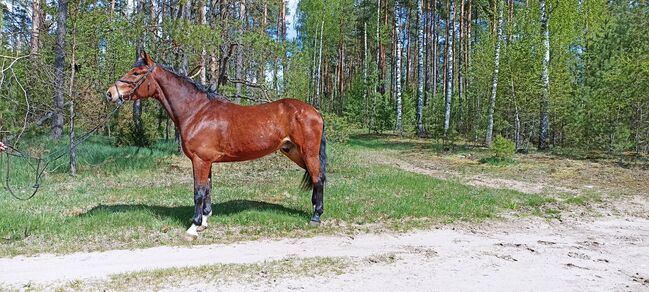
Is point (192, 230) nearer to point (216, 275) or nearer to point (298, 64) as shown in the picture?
point (216, 275)

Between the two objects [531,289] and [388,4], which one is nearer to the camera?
[531,289]

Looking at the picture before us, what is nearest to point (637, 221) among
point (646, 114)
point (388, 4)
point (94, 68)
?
point (646, 114)

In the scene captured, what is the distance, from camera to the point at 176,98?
6758 mm

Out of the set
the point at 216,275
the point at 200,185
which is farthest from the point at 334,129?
the point at 216,275

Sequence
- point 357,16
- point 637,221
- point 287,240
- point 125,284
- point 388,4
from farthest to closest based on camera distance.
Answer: point 357,16 < point 388,4 < point 637,221 < point 287,240 < point 125,284

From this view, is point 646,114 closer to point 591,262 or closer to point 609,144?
point 609,144

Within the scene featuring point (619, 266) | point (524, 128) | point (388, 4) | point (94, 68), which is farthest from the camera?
point (388, 4)

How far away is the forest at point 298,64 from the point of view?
11.7 meters

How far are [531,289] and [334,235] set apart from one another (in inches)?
114

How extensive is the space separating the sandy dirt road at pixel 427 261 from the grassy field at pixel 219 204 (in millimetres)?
479

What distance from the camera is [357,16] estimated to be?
42.4 meters

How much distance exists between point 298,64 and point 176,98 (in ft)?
57.6

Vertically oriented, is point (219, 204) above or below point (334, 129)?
below

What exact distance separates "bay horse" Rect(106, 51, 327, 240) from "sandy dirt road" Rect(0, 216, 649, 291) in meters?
1.02
